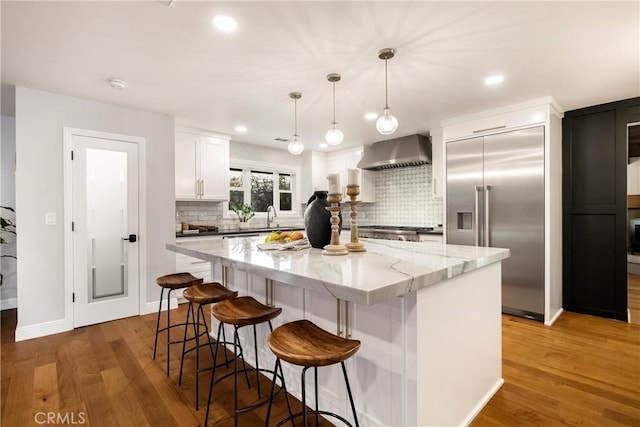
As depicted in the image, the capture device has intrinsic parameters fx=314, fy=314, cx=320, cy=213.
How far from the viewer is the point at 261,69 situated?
8.47 feet

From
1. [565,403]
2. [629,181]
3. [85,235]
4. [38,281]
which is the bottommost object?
[565,403]

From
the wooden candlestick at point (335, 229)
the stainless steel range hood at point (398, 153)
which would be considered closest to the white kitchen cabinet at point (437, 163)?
the stainless steel range hood at point (398, 153)

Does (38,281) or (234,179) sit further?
(234,179)

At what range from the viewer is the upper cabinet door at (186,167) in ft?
14.1

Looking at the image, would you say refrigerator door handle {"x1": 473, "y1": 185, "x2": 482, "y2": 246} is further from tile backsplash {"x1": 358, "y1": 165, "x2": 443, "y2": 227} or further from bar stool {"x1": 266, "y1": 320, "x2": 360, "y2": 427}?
bar stool {"x1": 266, "y1": 320, "x2": 360, "y2": 427}

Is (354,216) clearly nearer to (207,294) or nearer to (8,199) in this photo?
(207,294)

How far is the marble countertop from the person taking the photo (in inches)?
43.7

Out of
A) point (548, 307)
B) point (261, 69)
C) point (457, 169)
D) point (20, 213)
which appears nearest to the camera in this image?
point (261, 69)

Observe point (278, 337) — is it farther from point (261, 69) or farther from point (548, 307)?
point (548, 307)

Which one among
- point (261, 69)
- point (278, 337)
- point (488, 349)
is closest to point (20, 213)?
point (261, 69)

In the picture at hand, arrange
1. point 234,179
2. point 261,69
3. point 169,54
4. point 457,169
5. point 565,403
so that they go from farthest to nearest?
point 234,179 < point 457,169 < point 261,69 < point 169,54 < point 565,403

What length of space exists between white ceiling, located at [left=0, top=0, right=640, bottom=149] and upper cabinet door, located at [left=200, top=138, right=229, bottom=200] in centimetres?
103

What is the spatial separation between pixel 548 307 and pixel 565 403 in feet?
5.26

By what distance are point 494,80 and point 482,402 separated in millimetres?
2573
